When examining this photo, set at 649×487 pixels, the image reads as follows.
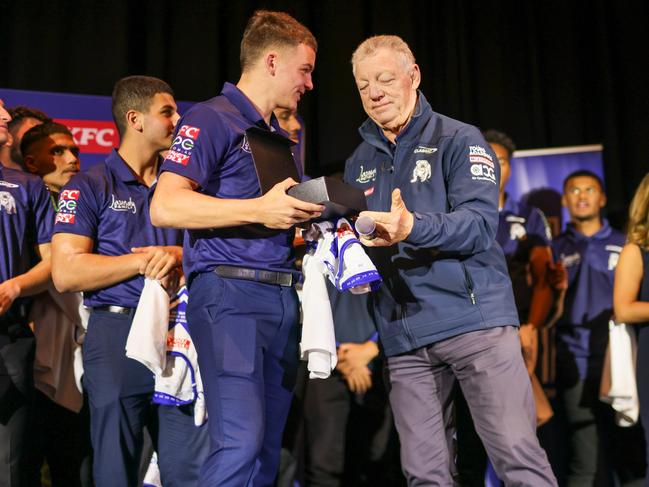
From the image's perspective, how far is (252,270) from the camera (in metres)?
2.29

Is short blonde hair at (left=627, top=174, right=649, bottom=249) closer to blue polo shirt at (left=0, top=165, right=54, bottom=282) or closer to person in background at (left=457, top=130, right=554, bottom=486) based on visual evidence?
person in background at (left=457, top=130, right=554, bottom=486)

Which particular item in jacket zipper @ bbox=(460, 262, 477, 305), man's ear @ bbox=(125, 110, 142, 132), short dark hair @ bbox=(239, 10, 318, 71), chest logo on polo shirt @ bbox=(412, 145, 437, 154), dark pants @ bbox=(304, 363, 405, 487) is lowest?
dark pants @ bbox=(304, 363, 405, 487)

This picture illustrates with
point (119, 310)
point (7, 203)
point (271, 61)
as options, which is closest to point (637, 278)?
point (271, 61)

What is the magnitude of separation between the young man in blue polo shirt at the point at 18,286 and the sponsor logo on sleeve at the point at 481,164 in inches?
65.8

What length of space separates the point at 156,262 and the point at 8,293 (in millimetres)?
575

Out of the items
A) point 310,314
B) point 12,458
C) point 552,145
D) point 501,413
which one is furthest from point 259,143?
point 552,145

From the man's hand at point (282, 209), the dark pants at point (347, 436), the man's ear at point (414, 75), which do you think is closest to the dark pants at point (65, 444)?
the dark pants at point (347, 436)

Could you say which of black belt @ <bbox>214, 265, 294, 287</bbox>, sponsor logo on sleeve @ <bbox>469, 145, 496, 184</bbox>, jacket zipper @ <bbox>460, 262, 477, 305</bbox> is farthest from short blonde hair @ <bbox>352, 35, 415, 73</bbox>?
black belt @ <bbox>214, 265, 294, 287</bbox>

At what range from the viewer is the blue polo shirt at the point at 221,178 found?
88.9 inches

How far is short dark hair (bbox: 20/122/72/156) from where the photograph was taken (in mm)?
3639

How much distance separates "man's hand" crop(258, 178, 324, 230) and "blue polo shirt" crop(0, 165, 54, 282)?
1.30 metres

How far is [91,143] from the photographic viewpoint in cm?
399

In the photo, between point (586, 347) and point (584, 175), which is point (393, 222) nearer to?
point (586, 347)

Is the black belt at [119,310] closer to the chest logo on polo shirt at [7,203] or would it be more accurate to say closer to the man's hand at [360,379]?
the chest logo on polo shirt at [7,203]
